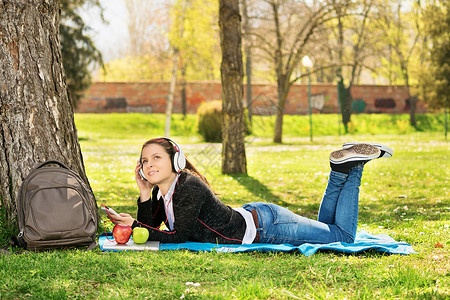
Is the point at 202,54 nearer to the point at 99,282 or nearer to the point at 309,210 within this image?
the point at 309,210

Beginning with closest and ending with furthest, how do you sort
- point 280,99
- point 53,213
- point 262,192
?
point 53,213, point 262,192, point 280,99

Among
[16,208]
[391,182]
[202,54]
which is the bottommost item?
[391,182]

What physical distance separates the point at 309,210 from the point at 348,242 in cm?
255

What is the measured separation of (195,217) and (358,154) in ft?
4.92

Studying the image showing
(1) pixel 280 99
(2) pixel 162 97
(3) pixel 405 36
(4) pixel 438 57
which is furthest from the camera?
Answer: (3) pixel 405 36

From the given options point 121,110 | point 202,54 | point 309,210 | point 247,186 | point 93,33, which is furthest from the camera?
point 121,110

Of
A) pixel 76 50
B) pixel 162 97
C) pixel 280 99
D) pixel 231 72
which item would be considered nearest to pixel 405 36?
pixel 162 97

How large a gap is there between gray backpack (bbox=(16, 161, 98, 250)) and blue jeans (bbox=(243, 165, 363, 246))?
4.45 feet

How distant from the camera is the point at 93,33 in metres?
26.1

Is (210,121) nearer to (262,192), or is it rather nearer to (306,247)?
(262,192)

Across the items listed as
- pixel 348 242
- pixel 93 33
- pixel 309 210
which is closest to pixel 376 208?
pixel 309 210

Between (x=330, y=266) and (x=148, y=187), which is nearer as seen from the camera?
(x=330, y=266)

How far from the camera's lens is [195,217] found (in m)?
4.21

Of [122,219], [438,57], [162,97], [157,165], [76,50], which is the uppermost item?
[76,50]
